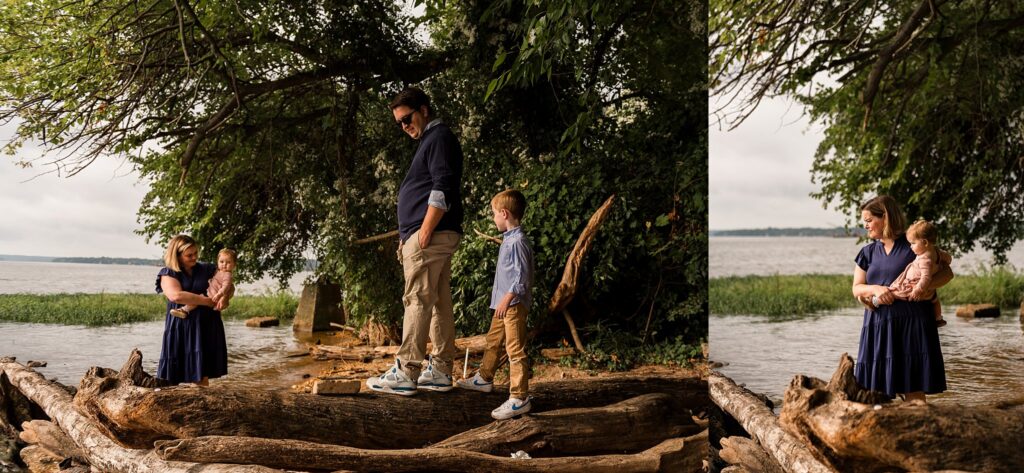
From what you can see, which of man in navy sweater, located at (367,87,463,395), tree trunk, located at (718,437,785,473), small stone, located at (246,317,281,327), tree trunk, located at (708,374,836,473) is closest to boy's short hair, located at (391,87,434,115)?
man in navy sweater, located at (367,87,463,395)

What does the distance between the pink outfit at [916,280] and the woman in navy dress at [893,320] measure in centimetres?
2

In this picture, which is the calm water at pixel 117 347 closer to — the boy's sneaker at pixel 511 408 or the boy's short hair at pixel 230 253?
the boy's short hair at pixel 230 253

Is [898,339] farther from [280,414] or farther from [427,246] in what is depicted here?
[280,414]

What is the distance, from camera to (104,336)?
3969 millimetres

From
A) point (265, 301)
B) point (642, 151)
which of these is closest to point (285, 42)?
point (265, 301)

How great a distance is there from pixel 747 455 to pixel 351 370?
6.52 feet

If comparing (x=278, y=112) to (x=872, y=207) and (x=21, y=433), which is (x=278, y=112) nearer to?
(x=21, y=433)

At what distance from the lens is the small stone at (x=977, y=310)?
10.2 feet

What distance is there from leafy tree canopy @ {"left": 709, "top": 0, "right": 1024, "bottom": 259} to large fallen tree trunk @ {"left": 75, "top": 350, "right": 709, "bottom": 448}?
175 cm

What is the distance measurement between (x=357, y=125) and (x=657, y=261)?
1.74 metres

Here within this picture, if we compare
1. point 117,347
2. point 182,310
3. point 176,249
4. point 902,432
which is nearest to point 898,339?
point 902,432

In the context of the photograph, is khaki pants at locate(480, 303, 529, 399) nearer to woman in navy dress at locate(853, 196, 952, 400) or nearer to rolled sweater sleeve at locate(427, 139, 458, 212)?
rolled sweater sleeve at locate(427, 139, 458, 212)

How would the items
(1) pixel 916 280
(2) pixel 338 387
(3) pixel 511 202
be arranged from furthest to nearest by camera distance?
1. (2) pixel 338 387
2. (3) pixel 511 202
3. (1) pixel 916 280

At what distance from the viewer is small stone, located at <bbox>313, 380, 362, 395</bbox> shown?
→ 3.40m
